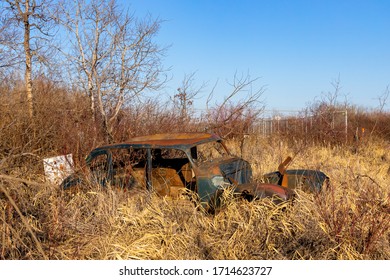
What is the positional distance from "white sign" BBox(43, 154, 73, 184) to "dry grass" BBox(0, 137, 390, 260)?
0.75 metres

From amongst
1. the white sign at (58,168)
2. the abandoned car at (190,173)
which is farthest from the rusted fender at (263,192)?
the white sign at (58,168)

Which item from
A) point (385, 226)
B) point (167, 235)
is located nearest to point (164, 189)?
point (167, 235)

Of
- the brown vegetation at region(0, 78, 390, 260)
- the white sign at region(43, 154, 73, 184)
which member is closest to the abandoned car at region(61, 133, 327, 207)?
the brown vegetation at region(0, 78, 390, 260)

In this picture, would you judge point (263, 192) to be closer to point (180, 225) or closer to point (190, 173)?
point (180, 225)

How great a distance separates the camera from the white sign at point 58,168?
17.6 ft

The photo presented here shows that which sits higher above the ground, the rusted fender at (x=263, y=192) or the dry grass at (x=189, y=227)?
the rusted fender at (x=263, y=192)

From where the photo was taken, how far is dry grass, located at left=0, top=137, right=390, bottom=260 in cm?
323

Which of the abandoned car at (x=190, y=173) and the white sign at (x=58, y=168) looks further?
the white sign at (x=58, y=168)

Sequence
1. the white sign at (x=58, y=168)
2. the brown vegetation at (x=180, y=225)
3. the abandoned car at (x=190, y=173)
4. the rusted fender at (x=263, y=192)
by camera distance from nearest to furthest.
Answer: the brown vegetation at (x=180, y=225) → the rusted fender at (x=263, y=192) → the abandoned car at (x=190, y=173) → the white sign at (x=58, y=168)

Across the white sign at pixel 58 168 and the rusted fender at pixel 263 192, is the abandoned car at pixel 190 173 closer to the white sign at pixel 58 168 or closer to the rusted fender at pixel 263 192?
the rusted fender at pixel 263 192

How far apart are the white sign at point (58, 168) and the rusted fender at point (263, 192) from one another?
3.05 meters

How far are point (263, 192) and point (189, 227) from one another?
3.53 ft

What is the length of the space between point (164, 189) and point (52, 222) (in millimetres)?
1780
